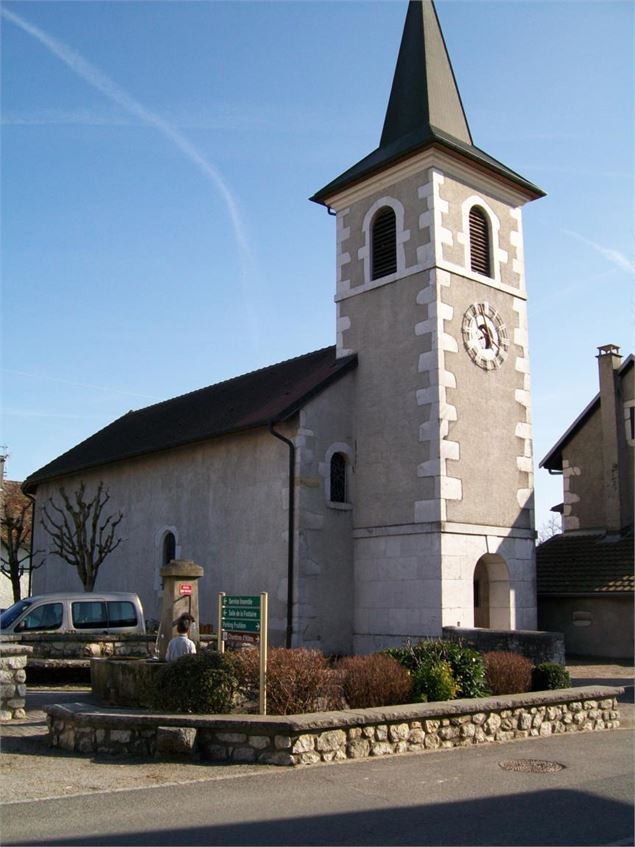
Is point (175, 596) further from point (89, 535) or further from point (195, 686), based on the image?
point (89, 535)

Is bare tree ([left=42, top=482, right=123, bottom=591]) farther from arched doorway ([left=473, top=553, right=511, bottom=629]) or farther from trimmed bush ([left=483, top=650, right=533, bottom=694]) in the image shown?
trimmed bush ([left=483, top=650, right=533, bottom=694])

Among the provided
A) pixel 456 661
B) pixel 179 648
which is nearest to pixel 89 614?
pixel 179 648

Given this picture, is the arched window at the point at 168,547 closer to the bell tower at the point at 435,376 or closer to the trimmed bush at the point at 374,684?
the bell tower at the point at 435,376

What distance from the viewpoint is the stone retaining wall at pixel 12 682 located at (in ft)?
38.9

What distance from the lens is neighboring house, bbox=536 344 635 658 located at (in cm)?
2073

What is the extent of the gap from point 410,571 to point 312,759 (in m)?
9.12

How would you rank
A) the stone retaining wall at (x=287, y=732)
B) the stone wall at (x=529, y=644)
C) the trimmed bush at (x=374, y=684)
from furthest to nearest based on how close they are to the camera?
the stone wall at (x=529, y=644), the trimmed bush at (x=374, y=684), the stone retaining wall at (x=287, y=732)

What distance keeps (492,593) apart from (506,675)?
7.40m

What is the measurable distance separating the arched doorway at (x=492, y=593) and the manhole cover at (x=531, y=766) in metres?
9.42

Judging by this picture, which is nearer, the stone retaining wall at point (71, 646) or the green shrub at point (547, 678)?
the green shrub at point (547, 678)

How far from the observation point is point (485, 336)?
19.7 meters

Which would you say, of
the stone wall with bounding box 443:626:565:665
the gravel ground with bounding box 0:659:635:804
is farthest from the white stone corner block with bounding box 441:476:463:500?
the gravel ground with bounding box 0:659:635:804

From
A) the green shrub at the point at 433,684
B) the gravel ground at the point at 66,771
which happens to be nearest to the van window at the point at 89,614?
the gravel ground at the point at 66,771

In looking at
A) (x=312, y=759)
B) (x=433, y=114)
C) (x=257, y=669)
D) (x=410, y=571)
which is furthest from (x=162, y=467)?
(x=312, y=759)
